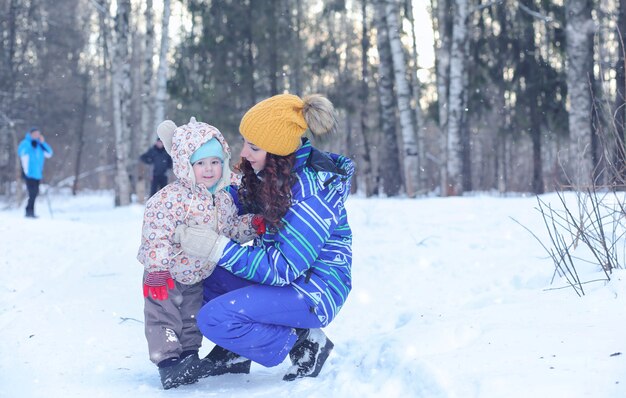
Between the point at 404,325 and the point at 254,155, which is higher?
the point at 254,155

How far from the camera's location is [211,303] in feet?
11.5

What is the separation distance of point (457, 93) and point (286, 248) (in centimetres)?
1137

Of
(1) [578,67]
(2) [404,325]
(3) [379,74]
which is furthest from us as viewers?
(3) [379,74]

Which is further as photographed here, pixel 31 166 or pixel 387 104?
pixel 387 104

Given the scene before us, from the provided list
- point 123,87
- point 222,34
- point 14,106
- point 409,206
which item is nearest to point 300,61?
point 222,34

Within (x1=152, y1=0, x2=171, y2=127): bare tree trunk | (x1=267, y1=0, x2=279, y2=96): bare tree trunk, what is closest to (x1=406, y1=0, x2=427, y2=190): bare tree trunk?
(x1=267, y1=0, x2=279, y2=96): bare tree trunk

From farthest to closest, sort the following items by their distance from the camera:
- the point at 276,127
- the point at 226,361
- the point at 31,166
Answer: the point at 31,166 → the point at 226,361 → the point at 276,127

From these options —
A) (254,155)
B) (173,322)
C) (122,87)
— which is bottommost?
(173,322)

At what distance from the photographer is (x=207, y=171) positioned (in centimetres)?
367

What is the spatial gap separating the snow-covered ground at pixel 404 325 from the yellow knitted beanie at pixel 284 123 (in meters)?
1.15

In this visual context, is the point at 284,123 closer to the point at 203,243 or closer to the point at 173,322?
the point at 203,243

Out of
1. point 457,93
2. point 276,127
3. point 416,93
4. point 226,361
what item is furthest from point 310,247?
point 416,93

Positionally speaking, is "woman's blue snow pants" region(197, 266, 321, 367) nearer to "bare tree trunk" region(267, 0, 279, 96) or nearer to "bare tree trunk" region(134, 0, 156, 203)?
"bare tree trunk" region(134, 0, 156, 203)

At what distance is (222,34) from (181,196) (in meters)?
18.3
